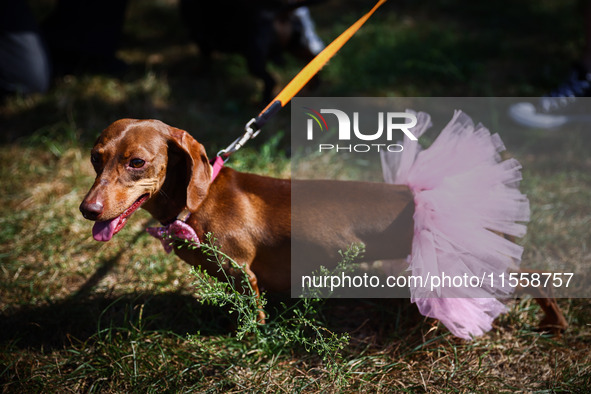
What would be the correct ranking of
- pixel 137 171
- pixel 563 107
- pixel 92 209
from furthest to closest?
pixel 563 107, pixel 137 171, pixel 92 209

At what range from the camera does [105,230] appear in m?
1.86

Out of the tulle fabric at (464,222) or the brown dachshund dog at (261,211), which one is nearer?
the brown dachshund dog at (261,211)

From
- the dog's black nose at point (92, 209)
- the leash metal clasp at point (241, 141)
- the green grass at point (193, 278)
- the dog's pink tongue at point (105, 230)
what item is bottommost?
the green grass at point (193, 278)

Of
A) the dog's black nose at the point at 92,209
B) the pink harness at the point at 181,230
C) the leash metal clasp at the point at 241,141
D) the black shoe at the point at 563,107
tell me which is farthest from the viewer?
the black shoe at the point at 563,107

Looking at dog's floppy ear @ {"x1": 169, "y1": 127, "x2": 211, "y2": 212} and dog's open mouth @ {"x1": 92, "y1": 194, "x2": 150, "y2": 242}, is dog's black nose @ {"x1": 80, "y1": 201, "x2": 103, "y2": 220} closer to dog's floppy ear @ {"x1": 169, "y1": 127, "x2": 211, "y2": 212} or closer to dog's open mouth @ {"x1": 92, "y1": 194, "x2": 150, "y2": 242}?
dog's open mouth @ {"x1": 92, "y1": 194, "x2": 150, "y2": 242}

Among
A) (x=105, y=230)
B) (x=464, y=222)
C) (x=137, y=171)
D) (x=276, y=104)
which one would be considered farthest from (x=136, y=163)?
(x=464, y=222)

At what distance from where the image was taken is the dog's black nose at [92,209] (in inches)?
67.2

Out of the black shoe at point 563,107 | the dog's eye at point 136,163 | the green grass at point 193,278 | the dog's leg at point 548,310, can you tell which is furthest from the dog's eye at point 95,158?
the black shoe at point 563,107

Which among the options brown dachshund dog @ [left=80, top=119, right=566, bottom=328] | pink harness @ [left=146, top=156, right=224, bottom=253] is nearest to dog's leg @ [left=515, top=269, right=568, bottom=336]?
brown dachshund dog @ [left=80, top=119, right=566, bottom=328]

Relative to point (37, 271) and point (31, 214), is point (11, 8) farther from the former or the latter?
point (37, 271)

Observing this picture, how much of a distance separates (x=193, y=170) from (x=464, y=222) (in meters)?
1.14

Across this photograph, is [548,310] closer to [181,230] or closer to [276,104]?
[276,104]

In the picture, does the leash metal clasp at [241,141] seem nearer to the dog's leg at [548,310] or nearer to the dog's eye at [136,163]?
the dog's eye at [136,163]

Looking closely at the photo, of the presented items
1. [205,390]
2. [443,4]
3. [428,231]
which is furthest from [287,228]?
[443,4]
